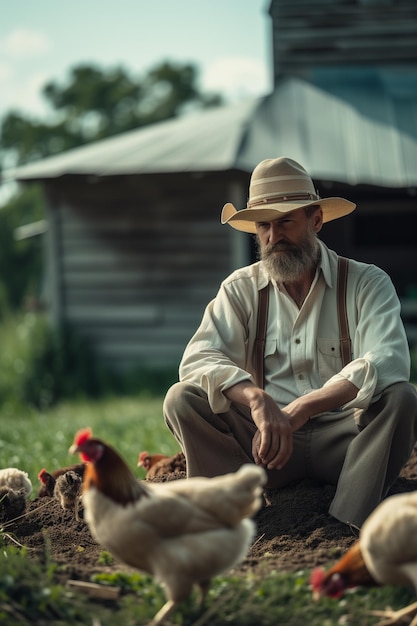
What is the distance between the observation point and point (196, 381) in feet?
16.0

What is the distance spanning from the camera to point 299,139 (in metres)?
12.8

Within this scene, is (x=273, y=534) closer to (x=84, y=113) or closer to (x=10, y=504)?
(x=10, y=504)

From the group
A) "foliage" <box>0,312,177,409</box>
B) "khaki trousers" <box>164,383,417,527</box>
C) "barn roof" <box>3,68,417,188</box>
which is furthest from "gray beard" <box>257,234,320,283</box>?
"foliage" <box>0,312,177,409</box>

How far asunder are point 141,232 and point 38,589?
1046cm

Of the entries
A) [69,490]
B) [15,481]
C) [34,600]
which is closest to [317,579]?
[34,600]

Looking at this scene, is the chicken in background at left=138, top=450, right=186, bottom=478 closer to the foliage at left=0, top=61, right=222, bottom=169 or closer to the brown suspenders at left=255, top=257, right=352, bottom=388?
the brown suspenders at left=255, top=257, right=352, bottom=388

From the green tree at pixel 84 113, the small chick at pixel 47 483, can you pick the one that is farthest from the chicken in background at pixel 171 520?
the green tree at pixel 84 113

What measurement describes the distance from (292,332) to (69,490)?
1537mm

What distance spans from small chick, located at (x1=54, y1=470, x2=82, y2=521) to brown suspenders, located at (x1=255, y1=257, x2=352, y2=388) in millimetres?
1176

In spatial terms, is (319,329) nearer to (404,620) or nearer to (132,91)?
(404,620)

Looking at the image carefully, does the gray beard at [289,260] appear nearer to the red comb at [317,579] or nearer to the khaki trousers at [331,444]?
the khaki trousers at [331,444]

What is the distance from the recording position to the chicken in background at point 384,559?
3.24 meters

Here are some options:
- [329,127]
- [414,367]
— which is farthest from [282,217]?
[329,127]

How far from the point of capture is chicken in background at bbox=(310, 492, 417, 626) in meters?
3.24
